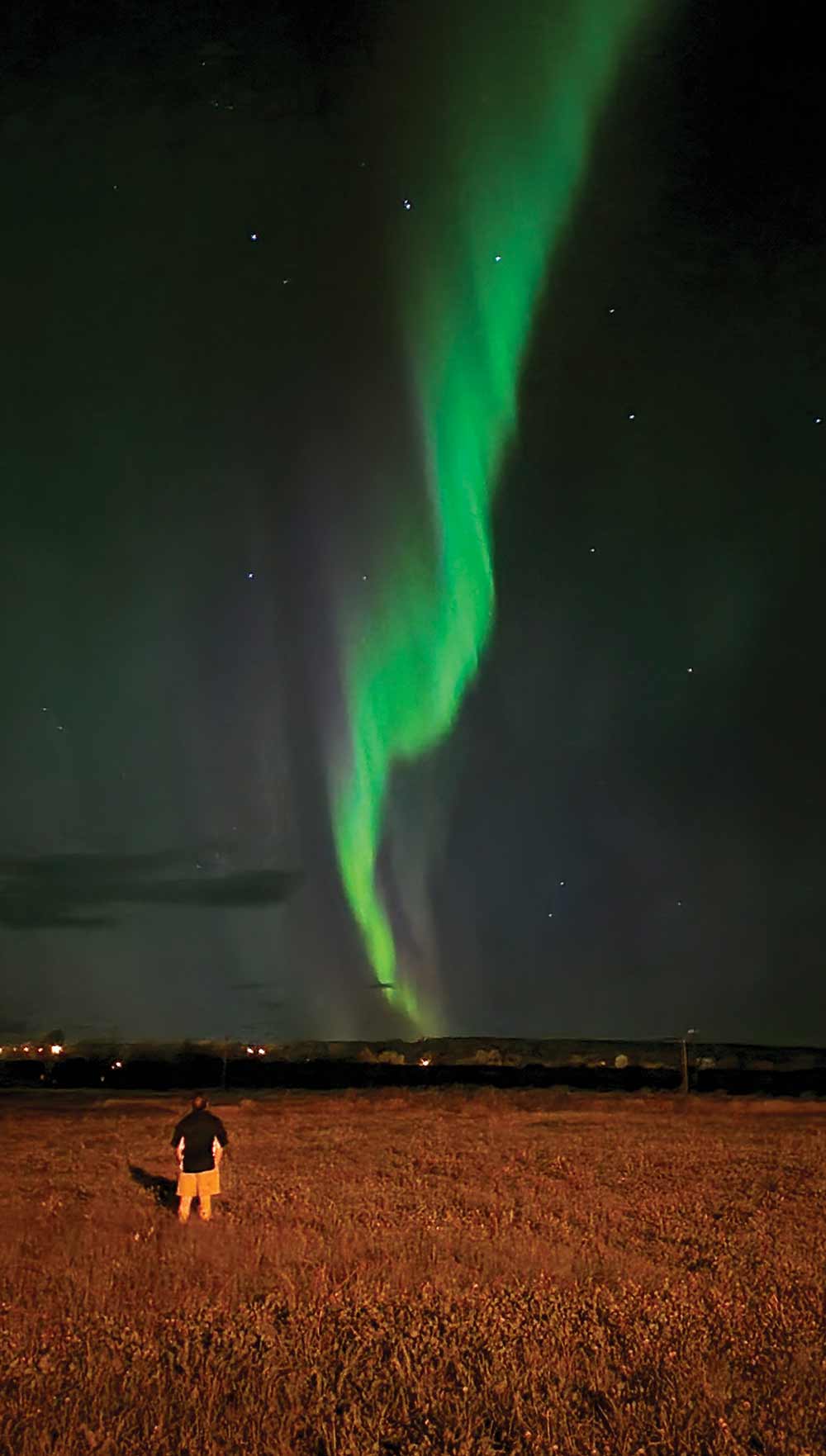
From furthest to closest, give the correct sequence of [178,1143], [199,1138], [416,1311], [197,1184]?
[178,1143]
[199,1138]
[197,1184]
[416,1311]

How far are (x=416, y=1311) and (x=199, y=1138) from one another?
7279 mm

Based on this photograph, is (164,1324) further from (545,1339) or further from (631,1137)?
(631,1137)

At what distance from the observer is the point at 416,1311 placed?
10.9m

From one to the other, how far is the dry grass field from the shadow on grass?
16 cm

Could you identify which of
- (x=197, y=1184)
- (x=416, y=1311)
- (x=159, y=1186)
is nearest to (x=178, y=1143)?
(x=197, y=1184)

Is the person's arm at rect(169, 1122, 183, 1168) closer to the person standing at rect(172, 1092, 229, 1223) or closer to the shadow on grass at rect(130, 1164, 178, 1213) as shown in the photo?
the person standing at rect(172, 1092, 229, 1223)

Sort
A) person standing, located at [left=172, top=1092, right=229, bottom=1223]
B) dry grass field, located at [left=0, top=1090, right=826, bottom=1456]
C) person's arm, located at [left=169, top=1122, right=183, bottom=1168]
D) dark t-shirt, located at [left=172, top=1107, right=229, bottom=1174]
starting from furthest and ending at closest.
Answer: person's arm, located at [left=169, top=1122, right=183, bottom=1168] < dark t-shirt, located at [left=172, top=1107, right=229, bottom=1174] < person standing, located at [left=172, top=1092, right=229, bottom=1223] < dry grass field, located at [left=0, top=1090, right=826, bottom=1456]

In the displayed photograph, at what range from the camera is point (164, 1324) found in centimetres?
1042

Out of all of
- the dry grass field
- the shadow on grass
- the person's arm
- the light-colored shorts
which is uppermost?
the person's arm

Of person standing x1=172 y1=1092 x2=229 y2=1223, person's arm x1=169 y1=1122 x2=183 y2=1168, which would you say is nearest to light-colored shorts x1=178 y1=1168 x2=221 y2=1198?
person standing x1=172 y1=1092 x2=229 y2=1223

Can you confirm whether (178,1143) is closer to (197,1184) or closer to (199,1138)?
(199,1138)

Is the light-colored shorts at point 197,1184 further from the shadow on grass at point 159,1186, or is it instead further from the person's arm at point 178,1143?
the shadow on grass at point 159,1186

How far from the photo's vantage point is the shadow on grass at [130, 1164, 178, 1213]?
18.5 m

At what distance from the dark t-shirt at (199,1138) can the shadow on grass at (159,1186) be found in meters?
0.75
